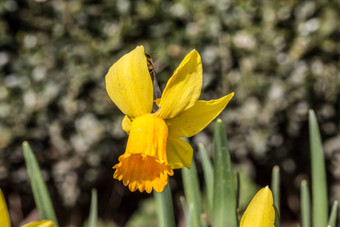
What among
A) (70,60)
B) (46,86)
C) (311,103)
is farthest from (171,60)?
(311,103)

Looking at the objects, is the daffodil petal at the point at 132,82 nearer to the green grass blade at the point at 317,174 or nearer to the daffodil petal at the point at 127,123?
the daffodil petal at the point at 127,123

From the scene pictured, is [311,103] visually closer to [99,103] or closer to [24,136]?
[99,103]

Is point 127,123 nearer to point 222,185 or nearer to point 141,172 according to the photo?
point 141,172

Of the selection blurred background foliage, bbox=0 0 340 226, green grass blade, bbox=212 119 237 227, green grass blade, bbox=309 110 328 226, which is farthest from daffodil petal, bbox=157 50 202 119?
blurred background foliage, bbox=0 0 340 226

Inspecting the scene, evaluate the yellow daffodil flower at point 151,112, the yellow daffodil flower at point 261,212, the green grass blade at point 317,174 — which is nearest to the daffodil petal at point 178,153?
the yellow daffodil flower at point 151,112

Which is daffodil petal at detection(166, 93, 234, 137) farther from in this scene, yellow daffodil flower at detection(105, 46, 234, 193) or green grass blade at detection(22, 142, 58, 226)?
green grass blade at detection(22, 142, 58, 226)

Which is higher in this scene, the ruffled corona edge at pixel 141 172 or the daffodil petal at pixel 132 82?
the daffodil petal at pixel 132 82

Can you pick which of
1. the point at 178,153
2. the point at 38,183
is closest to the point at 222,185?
the point at 178,153
